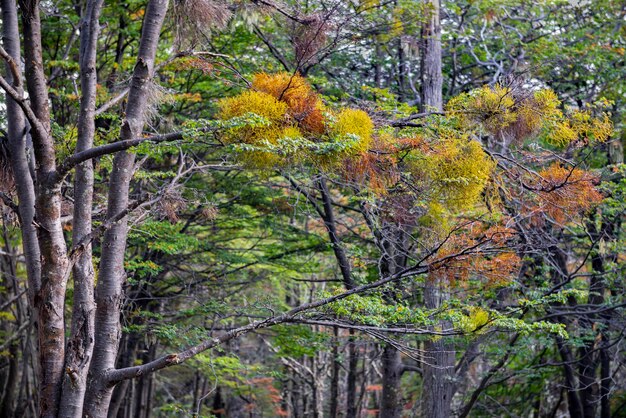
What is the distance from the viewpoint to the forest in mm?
5484

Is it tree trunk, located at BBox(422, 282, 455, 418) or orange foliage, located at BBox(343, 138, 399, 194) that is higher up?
orange foliage, located at BBox(343, 138, 399, 194)

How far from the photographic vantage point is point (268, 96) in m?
5.12

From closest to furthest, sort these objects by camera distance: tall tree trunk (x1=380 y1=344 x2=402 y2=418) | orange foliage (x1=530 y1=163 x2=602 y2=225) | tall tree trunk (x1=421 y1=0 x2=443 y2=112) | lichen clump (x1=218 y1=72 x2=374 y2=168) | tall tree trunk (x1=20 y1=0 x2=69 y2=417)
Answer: lichen clump (x1=218 y1=72 x2=374 y2=168) → tall tree trunk (x1=20 y1=0 x2=69 y2=417) → orange foliage (x1=530 y1=163 x2=602 y2=225) → tall tree trunk (x1=421 y1=0 x2=443 y2=112) → tall tree trunk (x1=380 y1=344 x2=402 y2=418)

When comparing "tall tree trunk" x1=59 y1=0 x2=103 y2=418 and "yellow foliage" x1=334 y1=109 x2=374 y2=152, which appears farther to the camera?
"tall tree trunk" x1=59 y1=0 x2=103 y2=418

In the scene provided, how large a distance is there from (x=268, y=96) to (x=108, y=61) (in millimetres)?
8361

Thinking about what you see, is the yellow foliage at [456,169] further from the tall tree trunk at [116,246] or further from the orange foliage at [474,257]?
the tall tree trunk at [116,246]

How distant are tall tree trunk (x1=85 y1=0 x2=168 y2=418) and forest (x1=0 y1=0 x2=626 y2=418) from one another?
0.02 m

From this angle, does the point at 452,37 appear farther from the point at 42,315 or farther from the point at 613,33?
the point at 42,315

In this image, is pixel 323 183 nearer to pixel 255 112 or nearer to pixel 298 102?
pixel 298 102

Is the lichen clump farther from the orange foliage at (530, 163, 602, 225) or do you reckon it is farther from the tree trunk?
the tree trunk

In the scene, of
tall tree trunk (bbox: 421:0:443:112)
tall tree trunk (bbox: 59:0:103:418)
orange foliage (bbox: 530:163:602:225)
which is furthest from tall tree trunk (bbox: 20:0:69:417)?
tall tree trunk (bbox: 421:0:443:112)

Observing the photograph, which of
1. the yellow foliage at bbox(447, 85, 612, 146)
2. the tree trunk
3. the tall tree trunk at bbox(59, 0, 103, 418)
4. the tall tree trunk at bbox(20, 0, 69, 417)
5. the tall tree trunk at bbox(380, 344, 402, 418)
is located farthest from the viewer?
the tall tree trunk at bbox(380, 344, 402, 418)

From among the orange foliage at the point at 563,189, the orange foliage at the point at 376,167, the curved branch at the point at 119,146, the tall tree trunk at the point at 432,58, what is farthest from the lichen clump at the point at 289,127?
the tall tree trunk at the point at 432,58

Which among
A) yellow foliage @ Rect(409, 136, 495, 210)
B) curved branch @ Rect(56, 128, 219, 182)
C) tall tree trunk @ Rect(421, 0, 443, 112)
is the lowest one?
curved branch @ Rect(56, 128, 219, 182)
